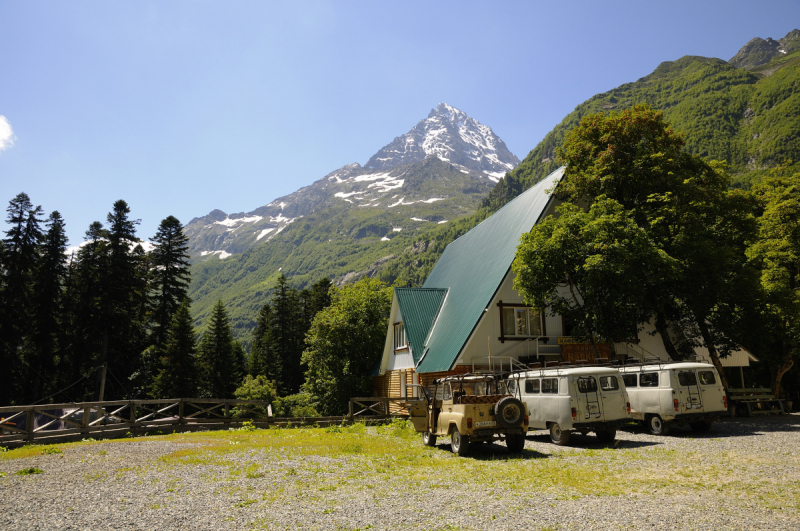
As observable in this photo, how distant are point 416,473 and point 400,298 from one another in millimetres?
19904

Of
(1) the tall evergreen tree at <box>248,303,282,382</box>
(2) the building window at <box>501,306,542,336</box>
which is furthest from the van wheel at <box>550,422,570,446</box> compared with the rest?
(1) the tall evergreen tree at <box>248,303,282,382</box>

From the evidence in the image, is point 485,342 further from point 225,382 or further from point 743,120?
point 743,120

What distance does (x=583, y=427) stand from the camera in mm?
15578

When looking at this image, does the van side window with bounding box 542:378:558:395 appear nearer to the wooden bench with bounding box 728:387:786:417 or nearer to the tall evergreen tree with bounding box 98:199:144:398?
the wooden bench with bounding box 728:387:786:417

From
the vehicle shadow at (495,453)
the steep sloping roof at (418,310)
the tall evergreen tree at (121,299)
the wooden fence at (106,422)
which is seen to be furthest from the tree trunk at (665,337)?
the tall evergreen tree at (121,299)

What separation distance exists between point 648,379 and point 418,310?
14965 millimetres

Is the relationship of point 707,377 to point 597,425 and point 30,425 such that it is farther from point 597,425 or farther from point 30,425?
point 30,425

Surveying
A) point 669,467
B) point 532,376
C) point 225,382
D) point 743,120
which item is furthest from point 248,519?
point 743,120

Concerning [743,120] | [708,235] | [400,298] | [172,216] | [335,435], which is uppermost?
[743,120]

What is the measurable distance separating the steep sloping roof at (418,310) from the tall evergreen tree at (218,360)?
29.6m

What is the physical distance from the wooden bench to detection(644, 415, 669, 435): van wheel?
9686 millimetres

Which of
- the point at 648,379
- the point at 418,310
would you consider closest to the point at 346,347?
the point at 418,310

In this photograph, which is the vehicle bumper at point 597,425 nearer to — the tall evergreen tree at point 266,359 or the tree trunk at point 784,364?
the tree trunk at point 784,364

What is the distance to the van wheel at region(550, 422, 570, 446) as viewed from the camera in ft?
52.3
